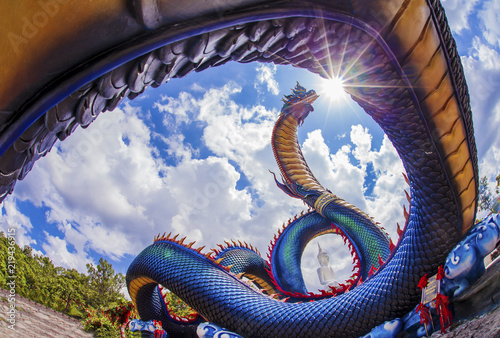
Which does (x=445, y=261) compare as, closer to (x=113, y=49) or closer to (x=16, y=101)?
(x=113, y=49)

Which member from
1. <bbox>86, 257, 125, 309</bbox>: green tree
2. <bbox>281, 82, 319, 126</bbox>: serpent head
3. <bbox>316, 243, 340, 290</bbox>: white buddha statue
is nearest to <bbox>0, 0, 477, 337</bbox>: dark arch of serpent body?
<bbox>281, 82, 319, 126</bbox>: serpent head

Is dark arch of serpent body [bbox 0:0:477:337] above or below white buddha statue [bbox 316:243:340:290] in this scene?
below

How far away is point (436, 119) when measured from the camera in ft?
4.87

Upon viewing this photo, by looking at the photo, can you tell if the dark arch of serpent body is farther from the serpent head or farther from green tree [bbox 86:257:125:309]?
green tree [bbox 86:257:125:309]

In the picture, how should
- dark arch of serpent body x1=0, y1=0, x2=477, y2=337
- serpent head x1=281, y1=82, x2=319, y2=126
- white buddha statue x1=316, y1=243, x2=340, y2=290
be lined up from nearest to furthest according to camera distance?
1. dark arch of serpent body x1=0, y1=0, x2=477, y2=337
2. serpent head x1=281, y1=82, x2=319, y2=126
3. white buddha statue x1=316, y1=243, x2=340, y2=290

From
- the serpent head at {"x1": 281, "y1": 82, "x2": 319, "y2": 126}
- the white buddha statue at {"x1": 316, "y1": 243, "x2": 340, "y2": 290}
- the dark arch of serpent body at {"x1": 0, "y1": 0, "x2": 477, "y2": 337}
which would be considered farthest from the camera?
the white buddha statue at {"x1": 316, "y1": 243, "x2": 340, "y2": 290}

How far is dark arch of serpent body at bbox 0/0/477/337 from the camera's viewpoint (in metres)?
0.58

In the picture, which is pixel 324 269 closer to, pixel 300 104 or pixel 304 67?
pixel 300 104

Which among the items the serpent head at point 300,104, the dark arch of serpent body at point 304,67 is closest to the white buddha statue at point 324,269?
the serpent head at point 300,104

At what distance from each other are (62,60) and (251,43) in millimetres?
599

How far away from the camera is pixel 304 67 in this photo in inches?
53.2

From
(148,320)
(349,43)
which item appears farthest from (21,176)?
(148,320)

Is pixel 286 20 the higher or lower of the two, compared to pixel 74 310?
lower

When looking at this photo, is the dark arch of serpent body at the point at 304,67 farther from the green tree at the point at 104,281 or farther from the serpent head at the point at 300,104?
the green tree at the point at 104,281
